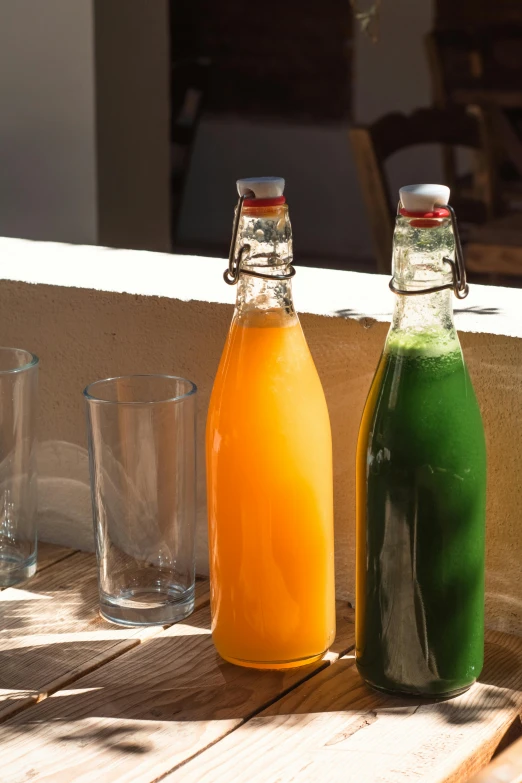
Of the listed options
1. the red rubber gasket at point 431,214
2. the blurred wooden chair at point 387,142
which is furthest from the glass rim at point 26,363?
the blurred wooden chair at point 387,142

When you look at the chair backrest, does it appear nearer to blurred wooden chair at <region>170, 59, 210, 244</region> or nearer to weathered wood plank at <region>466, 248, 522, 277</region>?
blurred wooden chair at <region>170, 59, 210, 244</region>

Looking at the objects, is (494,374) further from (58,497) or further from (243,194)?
(58,497)

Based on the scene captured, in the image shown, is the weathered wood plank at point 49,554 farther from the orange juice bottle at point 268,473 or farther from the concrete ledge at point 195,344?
the orange juice bottle at point 268,473

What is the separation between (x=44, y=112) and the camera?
11.3ft

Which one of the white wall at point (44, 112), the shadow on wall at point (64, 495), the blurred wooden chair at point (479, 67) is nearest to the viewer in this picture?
the shadow on wall at point (64, 495)

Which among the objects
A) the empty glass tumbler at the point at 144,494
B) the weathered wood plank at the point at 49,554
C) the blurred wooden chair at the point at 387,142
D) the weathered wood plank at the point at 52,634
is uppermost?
the blurred wooden chair at the point at 387,142

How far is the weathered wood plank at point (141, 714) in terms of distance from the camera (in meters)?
0.79

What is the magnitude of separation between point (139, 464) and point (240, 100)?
15.9ft

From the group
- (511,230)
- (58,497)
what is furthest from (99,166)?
(58,497)

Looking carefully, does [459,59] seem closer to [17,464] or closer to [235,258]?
[17,464]

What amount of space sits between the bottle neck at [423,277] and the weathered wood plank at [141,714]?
0.30 m

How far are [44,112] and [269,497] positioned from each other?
2820 mm

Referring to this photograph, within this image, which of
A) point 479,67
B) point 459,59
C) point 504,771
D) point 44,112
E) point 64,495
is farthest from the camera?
point 459,59

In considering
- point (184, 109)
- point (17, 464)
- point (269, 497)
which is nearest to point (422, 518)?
point (269, 497)
